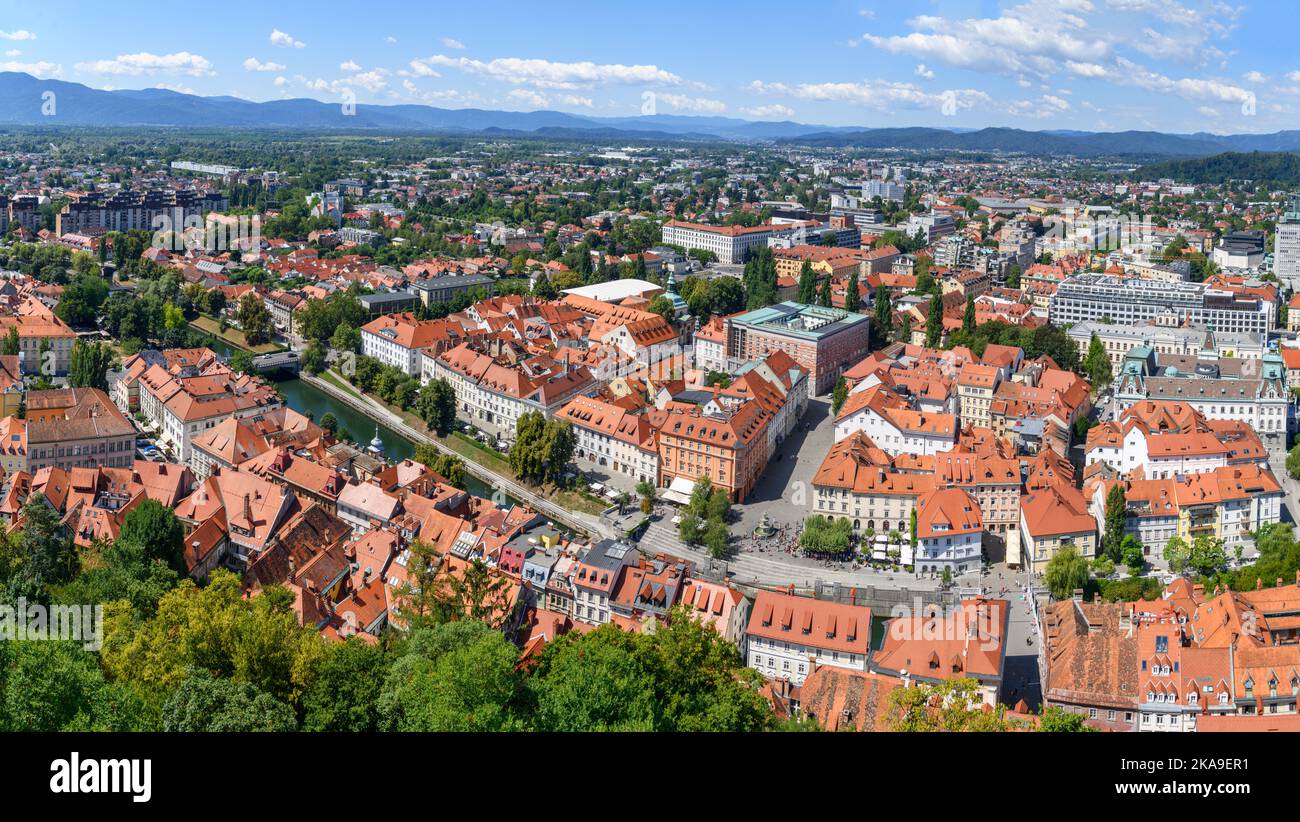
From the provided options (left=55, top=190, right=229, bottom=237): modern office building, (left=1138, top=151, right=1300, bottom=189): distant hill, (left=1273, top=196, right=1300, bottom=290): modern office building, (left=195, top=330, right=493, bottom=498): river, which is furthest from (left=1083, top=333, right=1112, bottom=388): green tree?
(left=1138, top=151, right=1300, bottom=189): distant hill

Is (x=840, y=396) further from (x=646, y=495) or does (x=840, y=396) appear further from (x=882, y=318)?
(x=882, y=318)

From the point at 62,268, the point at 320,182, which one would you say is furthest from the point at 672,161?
the point at 62,268

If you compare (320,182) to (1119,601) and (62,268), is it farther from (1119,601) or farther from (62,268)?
(1119,601)

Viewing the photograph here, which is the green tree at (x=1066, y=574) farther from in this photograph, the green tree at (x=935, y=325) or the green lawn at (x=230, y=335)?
the green lawn at (x=230, y=335)

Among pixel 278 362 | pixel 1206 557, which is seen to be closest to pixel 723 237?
pixel 278 362

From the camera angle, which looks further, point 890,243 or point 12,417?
point 890,243
